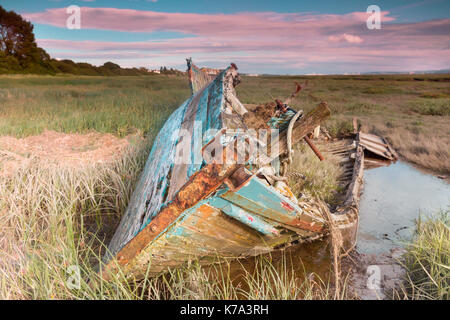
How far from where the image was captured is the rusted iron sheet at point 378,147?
816 cm

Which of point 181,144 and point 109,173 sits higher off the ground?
point 181,144

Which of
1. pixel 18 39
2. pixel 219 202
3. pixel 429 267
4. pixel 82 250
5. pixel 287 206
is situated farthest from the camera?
pixel 18 39

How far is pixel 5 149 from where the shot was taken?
4.43 meters

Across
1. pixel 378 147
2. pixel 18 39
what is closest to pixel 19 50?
pixel 18 39

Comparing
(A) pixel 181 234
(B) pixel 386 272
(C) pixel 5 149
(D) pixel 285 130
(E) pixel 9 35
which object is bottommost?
(B) pixel 386 272

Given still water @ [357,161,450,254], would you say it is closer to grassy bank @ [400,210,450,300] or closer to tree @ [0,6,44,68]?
grassy bank @ [400,210,450,300]

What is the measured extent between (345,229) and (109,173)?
3136mm

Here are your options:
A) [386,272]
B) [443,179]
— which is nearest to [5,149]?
[386,272]

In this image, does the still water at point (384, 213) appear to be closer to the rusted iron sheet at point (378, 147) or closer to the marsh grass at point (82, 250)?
the marsh grass at point (82, 250)

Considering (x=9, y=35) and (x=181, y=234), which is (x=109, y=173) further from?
(x=9, y=35)

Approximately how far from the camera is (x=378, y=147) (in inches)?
336

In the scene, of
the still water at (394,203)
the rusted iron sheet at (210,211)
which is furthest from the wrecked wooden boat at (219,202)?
the still water at (394,203)

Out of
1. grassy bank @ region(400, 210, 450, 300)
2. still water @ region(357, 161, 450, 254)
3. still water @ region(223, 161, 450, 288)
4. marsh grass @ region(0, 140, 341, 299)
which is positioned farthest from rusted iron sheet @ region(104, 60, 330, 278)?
still water @ region(357, 161, 450, 254)

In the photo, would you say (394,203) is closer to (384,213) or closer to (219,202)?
(384,213)
